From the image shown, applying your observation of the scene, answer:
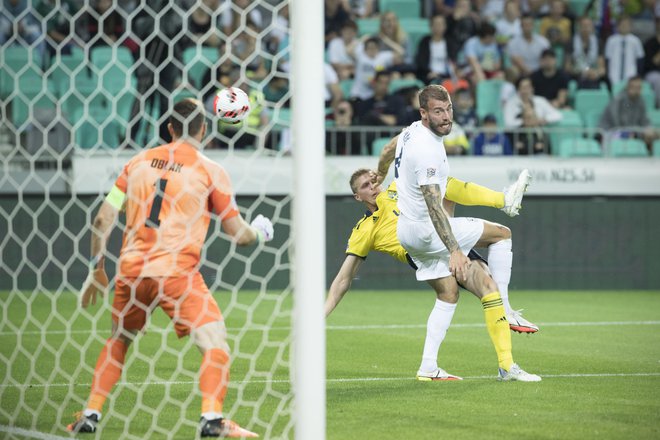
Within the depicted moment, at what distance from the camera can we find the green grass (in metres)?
5.89

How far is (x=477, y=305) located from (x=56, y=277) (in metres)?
5.94

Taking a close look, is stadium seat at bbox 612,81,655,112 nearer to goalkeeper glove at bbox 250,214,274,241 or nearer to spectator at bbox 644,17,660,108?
spectator at bbox 644,17,660,108

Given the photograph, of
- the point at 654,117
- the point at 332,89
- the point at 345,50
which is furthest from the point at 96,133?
the point at 654,117

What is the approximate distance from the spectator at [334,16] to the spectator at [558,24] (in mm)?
3578

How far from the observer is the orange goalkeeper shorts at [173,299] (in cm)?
557

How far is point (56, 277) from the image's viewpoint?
604 inches

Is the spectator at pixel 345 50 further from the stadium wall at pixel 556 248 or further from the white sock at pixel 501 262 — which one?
the white sock at pixel 501 262

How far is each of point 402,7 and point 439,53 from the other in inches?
81.6

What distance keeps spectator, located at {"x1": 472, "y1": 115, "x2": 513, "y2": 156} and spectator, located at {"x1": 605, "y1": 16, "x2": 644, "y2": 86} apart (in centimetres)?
308

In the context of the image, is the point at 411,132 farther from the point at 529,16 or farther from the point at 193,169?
the point at 529,16

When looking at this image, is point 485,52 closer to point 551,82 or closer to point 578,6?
point 551,82

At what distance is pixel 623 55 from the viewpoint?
18281 mm

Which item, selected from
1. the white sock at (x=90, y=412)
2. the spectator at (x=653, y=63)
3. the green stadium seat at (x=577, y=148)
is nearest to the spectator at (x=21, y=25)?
the green stadium seat at (x=577, y=148)

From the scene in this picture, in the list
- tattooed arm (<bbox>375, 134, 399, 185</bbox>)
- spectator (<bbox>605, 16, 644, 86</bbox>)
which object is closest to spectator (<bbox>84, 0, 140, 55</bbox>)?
spectator (<bbox>605, 16, 644, 86</bbox>)
